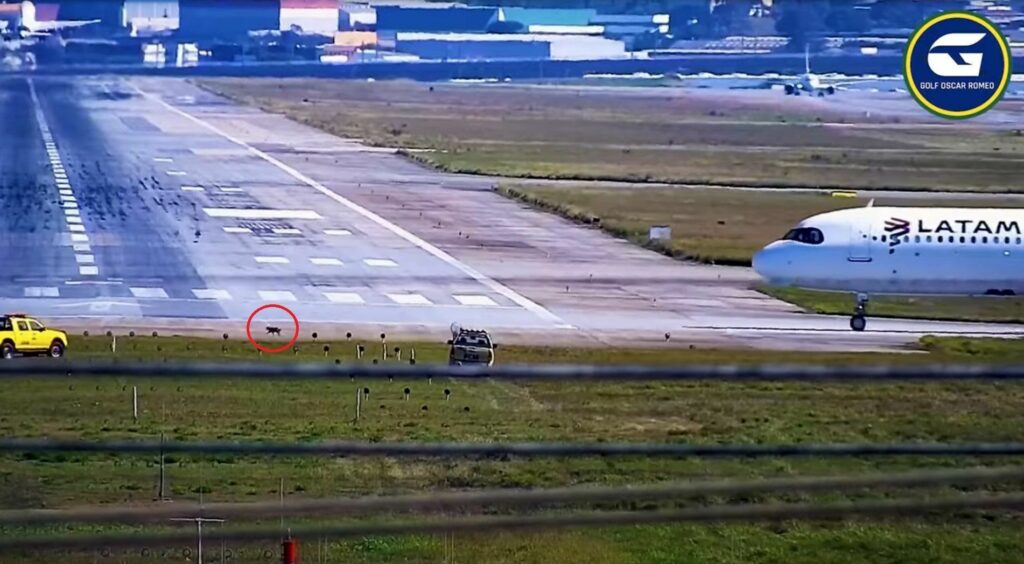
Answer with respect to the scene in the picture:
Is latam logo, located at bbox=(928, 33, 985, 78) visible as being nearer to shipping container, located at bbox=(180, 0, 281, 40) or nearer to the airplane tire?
the airplane tire

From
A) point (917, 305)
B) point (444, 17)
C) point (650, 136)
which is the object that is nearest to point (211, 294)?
point (917, 305)

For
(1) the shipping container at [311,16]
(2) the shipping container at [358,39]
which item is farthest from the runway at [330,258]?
(2) the shipping container at [358,39]

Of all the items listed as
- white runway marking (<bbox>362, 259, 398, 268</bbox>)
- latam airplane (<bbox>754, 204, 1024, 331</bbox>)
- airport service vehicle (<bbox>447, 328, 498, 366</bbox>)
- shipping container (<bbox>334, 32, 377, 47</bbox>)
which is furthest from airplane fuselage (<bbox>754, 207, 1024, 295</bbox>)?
shipping container (<bbox>334, 32, 377, 47</bbox>)

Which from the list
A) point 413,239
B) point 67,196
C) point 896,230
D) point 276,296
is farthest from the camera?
point 67,196

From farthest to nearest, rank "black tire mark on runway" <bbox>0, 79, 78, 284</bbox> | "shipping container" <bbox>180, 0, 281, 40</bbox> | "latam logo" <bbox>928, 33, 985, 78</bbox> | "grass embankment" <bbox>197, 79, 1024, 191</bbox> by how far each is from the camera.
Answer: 1. "shipping container" <bbox>180, 0, 281, 40</bbox>
2. "grass embankment" <bbox>197, 79, 1024, 191</bbox>
3. "latam logo" <bbox>928, 33, 985, 78</bbox>
4. "black tire mark on runway" <bbox>0, 79, 78, 284</bbox>

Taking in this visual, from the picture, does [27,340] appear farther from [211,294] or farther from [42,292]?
[211,294]

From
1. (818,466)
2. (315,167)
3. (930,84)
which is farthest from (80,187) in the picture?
(818,466)
